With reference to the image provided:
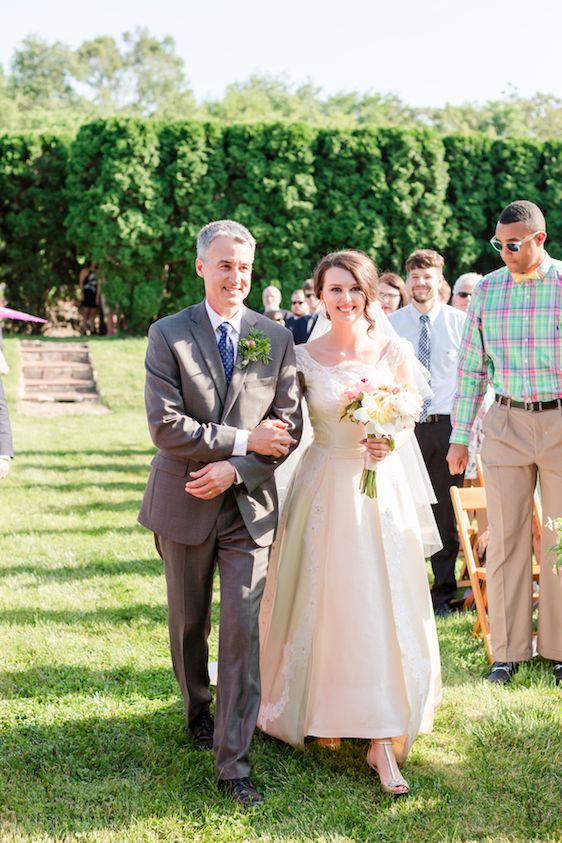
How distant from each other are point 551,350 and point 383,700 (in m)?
2.32

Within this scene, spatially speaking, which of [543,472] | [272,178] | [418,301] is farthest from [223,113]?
[543,472]

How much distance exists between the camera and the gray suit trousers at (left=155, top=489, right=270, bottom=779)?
4121 mm

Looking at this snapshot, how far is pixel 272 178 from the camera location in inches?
939

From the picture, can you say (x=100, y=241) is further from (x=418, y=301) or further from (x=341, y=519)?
(x=341, y=519)

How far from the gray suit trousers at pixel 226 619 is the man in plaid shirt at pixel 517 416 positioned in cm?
194

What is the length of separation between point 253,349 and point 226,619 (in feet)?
3.98

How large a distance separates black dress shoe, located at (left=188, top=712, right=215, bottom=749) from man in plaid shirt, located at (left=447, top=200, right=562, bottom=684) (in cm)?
187

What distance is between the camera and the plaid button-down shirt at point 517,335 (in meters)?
5.51

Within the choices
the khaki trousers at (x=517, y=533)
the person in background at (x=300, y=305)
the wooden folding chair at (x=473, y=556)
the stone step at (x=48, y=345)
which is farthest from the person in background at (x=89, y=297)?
the khaki trousers at (x=517, y=533)

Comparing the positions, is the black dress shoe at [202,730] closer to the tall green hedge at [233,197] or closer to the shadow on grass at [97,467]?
the shadow on grass at [97,467]

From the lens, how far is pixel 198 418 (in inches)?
165

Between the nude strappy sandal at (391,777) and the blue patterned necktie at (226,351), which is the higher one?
the blue patterned necktie at (226,351)

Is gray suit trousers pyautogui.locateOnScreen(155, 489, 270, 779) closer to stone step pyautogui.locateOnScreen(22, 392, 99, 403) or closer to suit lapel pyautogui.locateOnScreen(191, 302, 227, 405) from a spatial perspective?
suit lapel pyautogui.locateOnScreen(191, 302, 227, 405)

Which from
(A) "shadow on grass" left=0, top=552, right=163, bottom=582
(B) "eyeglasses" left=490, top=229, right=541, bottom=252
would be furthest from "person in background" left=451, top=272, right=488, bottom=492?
(A) "shadow on grass" left=0, top=552, right=163, bottom=582
